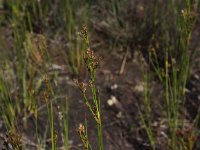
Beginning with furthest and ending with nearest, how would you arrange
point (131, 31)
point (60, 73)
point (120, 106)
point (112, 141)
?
point (131, 31), point (60, 73), point (120, 106), point (112, 141)

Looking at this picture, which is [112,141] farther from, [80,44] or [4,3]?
[4,3]

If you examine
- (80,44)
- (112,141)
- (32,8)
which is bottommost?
(112,141)

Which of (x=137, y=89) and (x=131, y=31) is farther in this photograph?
(x=131, y=31)

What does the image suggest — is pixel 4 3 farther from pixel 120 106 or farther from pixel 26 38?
pixel 120 106

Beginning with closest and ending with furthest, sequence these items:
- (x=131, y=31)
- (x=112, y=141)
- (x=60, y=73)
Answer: (x=112, y=141)
(x=60, y=73)
(x=131, y=31)

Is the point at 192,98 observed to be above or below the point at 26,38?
below

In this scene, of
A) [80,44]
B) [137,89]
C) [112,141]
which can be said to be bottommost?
[112,141]

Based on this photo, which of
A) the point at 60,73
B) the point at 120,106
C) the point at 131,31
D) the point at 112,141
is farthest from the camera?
the point at 131,31

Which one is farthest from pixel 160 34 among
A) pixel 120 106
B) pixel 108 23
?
pixel 120 106

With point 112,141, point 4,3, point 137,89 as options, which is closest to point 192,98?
point 137,89
